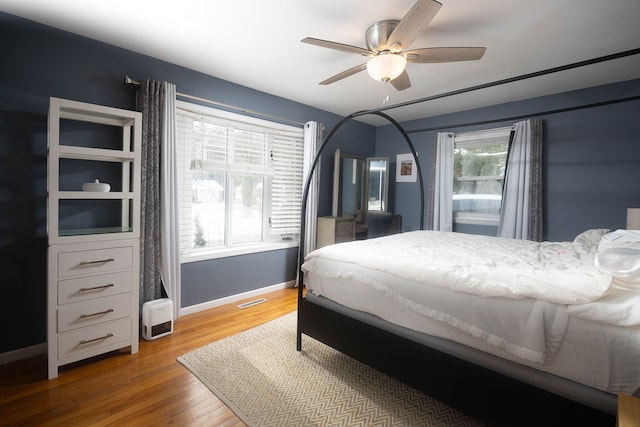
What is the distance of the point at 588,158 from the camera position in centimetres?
324

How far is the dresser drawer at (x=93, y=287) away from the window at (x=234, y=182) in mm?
845

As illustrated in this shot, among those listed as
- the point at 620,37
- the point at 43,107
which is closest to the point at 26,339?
the point at 43,107

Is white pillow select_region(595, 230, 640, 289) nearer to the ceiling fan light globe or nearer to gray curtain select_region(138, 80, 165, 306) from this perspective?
the ceiling fan light globe

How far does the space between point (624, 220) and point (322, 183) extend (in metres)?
3.34

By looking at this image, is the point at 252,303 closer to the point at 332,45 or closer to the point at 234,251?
the point at 234,251

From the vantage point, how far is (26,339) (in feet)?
7.25

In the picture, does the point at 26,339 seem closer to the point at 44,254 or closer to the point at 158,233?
the point at 44,254

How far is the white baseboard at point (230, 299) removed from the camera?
3.04 meters

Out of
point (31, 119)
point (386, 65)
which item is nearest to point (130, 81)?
point (31, 119)

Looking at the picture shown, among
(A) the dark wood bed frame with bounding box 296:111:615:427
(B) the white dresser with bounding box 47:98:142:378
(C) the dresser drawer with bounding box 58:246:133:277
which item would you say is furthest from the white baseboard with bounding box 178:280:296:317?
(A) the dark wood bed frame with bounding box 296:111:615:427

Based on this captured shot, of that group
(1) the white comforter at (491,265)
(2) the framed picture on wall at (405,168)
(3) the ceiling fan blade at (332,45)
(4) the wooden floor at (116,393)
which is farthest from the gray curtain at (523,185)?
(4) the wooden floor at (116,393)

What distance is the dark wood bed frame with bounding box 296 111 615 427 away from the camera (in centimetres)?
121

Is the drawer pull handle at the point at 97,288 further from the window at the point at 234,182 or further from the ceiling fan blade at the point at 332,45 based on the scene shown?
the ceiling fan blade at the point at 332,45

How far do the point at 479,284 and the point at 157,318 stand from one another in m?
2.44
